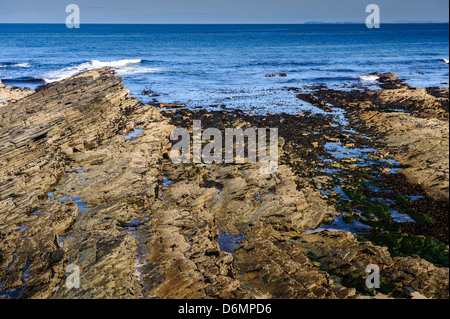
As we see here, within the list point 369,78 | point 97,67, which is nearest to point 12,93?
point 97,67

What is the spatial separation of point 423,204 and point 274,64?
64.3m

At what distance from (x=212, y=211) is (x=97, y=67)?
69.9 meters

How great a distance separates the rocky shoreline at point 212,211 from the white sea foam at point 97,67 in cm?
3720

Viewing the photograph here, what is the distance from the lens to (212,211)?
Result: 704 inches

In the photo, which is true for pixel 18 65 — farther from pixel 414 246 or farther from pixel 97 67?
pixel 414 246

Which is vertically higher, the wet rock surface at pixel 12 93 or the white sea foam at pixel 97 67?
the white sea foam at pixel 97 67

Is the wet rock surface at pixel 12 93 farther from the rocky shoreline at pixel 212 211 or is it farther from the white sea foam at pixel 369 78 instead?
the white sea foam at pixel 369 78

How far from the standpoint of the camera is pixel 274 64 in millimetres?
77688

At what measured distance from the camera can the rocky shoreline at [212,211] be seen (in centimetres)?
1289

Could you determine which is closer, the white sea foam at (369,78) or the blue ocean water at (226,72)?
the blue ocean water at (226,72)

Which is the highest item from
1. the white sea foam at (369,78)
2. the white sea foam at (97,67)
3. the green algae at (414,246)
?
the white sea foam at (97,67)

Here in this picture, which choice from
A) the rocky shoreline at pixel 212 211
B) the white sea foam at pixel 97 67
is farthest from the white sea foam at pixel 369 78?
the white sea foam at pixel 97 67
